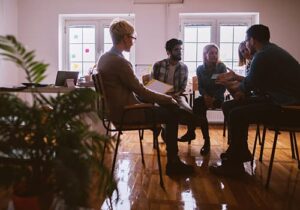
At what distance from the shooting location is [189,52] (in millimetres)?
5762

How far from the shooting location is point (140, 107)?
85.8 inches

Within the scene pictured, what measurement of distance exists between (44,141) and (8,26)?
17.2 ft

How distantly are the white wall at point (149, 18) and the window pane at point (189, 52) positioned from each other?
1.11ft

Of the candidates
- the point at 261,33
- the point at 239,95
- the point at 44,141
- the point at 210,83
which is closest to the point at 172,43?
the point at 210,83

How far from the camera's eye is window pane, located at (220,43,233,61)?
5.69 m

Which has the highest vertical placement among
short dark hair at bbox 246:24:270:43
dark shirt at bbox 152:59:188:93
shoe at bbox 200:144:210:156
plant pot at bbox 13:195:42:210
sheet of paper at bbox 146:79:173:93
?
short dark hair at bbox 246:24:270:43

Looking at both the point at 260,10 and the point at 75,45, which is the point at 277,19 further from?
the point at 75,45

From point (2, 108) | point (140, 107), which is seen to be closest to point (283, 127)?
point (140, 107)

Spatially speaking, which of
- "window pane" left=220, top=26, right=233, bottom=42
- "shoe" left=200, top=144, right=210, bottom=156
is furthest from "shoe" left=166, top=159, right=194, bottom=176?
"window pane" left=220, top=26, right=233, bottom=42

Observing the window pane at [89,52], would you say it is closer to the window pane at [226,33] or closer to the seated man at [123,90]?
the window pane at [226,33]

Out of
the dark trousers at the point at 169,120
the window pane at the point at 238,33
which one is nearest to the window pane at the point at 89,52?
the window pane at the point at 238,33

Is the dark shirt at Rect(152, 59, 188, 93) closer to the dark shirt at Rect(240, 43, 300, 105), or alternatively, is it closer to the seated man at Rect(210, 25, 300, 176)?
the seated man at Rect(210, 25, 300, 176)

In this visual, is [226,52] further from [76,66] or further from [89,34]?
[76,66]

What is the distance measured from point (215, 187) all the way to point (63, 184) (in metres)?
1.69
